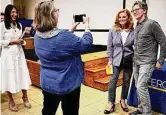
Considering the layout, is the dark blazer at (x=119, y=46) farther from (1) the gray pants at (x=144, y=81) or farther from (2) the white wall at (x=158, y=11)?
(2) the white wall at (x=158, y=11)

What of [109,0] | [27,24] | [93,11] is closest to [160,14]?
[109,0]

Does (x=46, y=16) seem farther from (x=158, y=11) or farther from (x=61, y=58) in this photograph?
(x=158, y=11)

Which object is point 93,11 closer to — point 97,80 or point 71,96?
point 97,80

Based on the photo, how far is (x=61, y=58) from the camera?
1.73 meters

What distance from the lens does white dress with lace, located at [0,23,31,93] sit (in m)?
3.04

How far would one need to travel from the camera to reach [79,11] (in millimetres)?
6023

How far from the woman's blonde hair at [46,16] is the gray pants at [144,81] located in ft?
4.12

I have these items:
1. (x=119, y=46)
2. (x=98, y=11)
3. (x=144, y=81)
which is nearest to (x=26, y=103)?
(x=119, y=46)

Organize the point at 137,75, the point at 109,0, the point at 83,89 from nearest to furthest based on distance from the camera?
the point at 137,75
the point at 83,89
the point at 109,0

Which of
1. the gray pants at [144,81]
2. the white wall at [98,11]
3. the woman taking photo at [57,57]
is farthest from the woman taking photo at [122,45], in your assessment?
the white wall at [98,11]

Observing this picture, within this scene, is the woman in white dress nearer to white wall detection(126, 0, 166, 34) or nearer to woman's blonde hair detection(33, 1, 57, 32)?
woman's blonde hair detection(33, 1, 57, 32)

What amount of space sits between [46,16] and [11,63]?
1597 mm

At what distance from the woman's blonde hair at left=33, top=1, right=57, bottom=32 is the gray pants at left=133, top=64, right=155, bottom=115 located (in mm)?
1254

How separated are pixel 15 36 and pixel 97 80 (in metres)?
1.67
